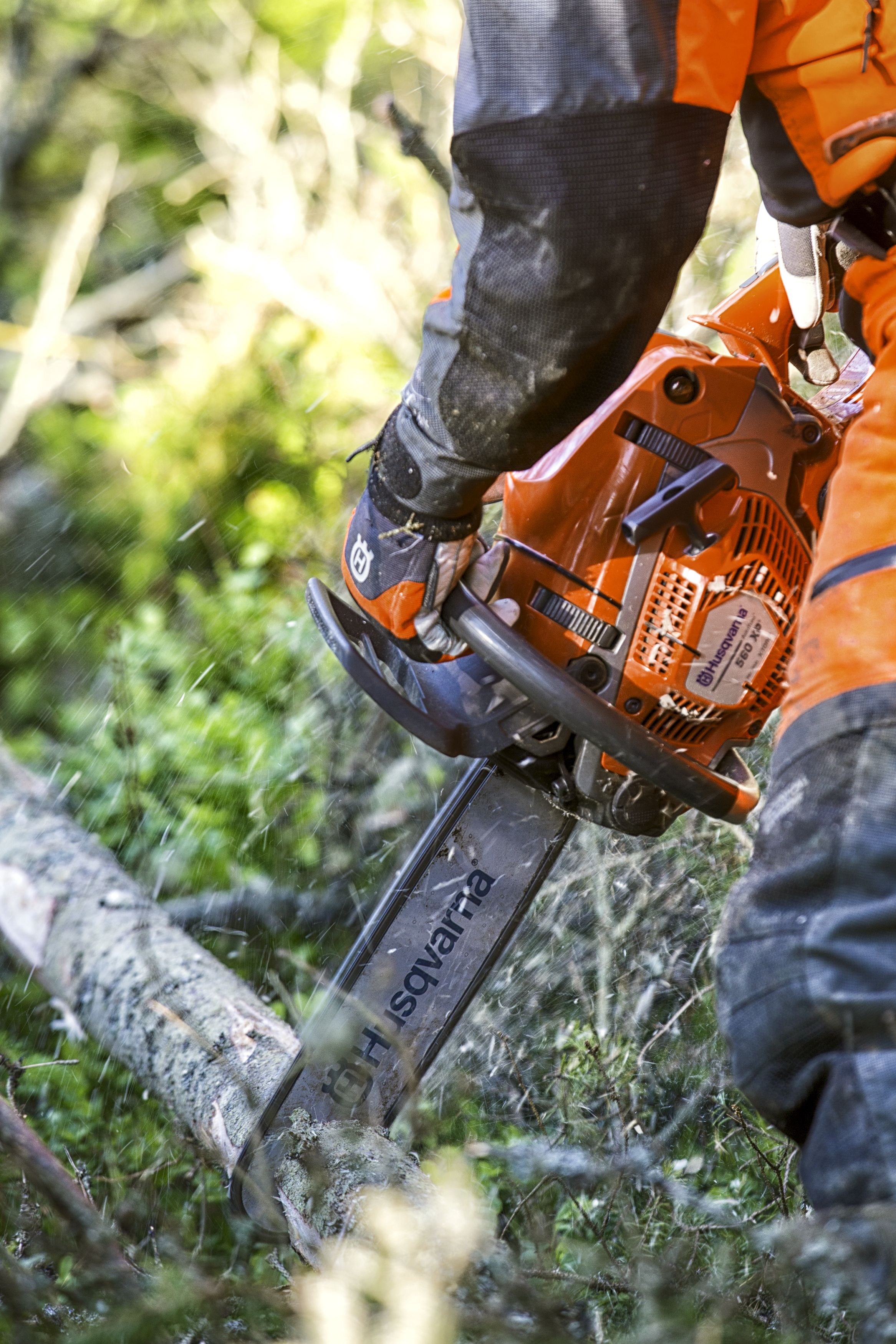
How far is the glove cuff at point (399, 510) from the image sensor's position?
173 cm

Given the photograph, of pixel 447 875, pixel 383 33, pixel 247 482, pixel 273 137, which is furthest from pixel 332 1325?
pixel 273 137

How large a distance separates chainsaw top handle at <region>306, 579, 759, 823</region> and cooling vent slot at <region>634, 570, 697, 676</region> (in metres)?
0.12

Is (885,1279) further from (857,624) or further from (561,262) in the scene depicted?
(561,262)

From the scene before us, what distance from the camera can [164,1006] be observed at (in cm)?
262

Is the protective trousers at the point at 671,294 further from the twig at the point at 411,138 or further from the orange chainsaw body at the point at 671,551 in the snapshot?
the twig at the point at 411,138

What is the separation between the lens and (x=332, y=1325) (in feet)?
3.66

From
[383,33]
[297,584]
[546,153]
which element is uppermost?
[383,33]

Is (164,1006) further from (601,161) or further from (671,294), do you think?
(601,161)

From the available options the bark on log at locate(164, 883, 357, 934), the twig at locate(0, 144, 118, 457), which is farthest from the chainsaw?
the twig at locate(0, 144, 118, 457)

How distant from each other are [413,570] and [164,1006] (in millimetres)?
1437

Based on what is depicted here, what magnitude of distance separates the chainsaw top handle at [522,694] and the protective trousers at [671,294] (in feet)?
1.13

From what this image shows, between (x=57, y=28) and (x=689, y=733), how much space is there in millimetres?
8472

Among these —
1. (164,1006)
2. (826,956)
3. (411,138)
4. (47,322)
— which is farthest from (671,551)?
(47,322)

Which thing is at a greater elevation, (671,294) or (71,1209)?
(671,294)
